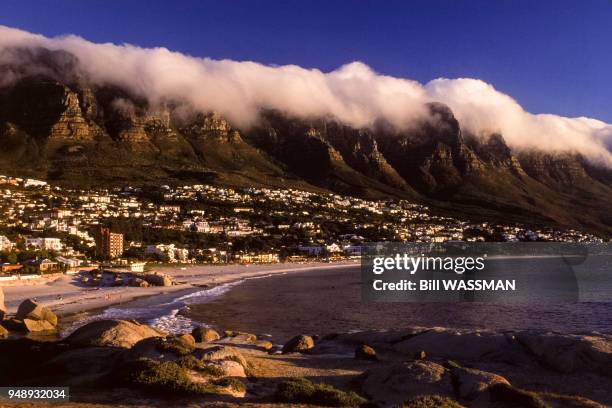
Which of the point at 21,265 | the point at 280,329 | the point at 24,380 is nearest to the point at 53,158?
the point at 21,265

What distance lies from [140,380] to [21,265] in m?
59.3

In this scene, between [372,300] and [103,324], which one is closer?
[103,324]

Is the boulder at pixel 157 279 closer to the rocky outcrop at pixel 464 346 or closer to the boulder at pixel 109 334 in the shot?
the boulder at pixel 109 334

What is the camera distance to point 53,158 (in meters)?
144

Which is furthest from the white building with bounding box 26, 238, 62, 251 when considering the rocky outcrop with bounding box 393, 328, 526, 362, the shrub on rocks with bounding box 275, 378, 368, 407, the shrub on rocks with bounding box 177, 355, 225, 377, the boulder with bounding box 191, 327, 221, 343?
the shrub on rocks with bounding box 275, 378, 368, 407

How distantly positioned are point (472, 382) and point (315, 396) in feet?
15.0

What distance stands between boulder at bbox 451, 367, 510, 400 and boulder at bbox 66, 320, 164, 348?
12.2 meters

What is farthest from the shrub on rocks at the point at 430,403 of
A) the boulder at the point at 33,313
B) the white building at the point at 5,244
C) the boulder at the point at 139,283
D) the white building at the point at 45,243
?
the white building at the point at 45,243

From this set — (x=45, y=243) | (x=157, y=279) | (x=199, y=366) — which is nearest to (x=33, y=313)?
(x=199, y=366)

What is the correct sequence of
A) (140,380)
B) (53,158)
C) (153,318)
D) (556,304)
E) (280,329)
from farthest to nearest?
1. (53,158)
2. (556,304)
3. (153,318)
4. (280,329)
5. (140,380)

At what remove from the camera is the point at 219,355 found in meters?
17.6

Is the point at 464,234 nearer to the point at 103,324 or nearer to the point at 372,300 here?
the point at 372,300

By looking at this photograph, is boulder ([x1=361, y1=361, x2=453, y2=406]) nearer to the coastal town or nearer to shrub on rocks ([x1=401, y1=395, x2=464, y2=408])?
shrub on rocks ([x1=401, y1=395, x2=464, y2=408])

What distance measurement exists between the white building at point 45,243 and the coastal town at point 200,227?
5.2 inches
